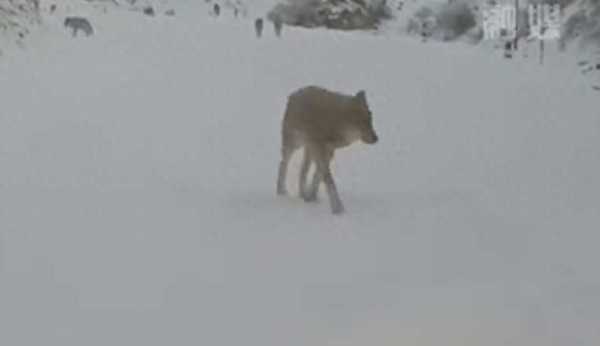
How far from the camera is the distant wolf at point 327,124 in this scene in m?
8.27

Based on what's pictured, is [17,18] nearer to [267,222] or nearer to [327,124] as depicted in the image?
[327,124]

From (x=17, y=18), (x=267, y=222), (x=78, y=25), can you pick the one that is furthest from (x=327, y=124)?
(x=78, y=25)

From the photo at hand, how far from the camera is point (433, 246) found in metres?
7.38

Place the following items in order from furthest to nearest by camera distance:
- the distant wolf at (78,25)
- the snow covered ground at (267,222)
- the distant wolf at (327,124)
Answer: the distant wolf at (78,25), the distant wolf at (327,124), the snow covered ground at (267,222)

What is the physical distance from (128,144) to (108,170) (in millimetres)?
1740

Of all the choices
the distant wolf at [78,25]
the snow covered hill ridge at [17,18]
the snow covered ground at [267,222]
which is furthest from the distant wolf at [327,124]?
the distant wolf at [78,25]

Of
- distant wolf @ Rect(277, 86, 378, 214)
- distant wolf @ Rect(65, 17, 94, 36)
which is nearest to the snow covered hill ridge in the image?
distant wolf @ Rect(65, 17, 94, 36)

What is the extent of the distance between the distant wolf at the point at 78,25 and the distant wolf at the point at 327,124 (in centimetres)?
1424

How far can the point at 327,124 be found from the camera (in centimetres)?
827

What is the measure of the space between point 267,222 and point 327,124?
89cm

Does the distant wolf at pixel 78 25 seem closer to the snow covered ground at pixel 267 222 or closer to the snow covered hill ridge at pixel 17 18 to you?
the snow covered hill ridge at pixel 17 18

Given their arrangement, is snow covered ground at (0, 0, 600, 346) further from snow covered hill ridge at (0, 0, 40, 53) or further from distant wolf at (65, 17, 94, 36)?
distant wolf at (65, 17, 94, 36)

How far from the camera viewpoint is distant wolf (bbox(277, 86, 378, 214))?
8273 mm

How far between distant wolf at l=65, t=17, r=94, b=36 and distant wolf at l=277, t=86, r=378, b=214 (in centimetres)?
1424
